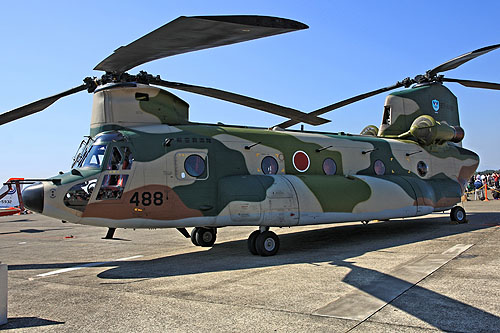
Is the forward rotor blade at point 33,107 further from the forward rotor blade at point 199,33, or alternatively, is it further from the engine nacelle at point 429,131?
the engine nacelle at point 429,131

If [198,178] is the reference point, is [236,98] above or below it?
above

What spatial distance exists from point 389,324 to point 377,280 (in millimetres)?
2190

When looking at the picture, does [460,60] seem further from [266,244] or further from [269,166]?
[266,244]

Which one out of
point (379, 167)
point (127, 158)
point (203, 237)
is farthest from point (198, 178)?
point (379, 167)

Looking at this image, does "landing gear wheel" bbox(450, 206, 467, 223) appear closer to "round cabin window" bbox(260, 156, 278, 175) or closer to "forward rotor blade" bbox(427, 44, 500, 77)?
"forward rotor blade" bbox(427, 44, 500, 77)

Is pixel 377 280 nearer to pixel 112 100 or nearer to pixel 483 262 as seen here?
pixel 483 262

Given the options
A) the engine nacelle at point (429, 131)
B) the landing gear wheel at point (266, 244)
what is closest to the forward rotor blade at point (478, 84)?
the engine nacelle at point (429, 131)

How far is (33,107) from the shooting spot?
33.1 feet

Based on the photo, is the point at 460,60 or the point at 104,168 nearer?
the point at 104,168

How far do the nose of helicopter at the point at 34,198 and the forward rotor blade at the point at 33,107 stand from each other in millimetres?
1908

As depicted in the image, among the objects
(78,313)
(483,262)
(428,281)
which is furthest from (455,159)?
(78,313)

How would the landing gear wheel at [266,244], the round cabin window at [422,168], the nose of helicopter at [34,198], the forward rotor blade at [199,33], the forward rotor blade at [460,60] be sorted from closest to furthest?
the forward rotor blade at [199,33] → the nose of helicopter at [34,198] → the landing gear wheel at [266,244] → the forward rotor blade at [460,60] → the round cabin window at [422,168]

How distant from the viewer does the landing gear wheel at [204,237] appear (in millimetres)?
12086

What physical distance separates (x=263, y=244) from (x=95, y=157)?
4466 mm
